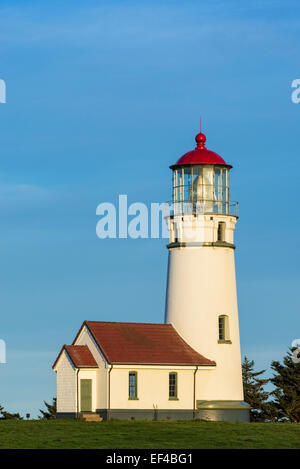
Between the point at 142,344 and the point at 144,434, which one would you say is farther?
the point at 142,344

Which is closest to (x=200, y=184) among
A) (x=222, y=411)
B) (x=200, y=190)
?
(x=200, y=190)

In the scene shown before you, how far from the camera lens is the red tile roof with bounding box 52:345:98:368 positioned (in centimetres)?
Answer: 5625

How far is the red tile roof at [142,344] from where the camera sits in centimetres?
Answer: 5626

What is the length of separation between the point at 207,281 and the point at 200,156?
6519 mm

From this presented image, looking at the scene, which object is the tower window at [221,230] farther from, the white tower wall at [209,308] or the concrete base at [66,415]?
the concrete base at [66,415]

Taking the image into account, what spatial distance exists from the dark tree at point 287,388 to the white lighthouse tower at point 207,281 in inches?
332

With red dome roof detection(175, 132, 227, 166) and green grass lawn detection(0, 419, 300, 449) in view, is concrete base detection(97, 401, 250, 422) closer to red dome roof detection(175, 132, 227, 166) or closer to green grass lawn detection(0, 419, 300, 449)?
green grass lawn detection(0, 419, 300, 449)

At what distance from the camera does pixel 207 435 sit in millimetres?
47125

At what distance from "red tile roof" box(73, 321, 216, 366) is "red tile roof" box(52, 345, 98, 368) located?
926 millimetres

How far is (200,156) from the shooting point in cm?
5988

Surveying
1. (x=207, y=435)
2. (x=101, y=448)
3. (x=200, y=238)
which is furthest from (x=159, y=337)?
(x=101, y=448)

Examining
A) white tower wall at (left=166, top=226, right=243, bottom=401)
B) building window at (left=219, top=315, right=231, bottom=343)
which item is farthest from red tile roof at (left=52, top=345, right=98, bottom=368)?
building window at (left=219, top=315, right=231, bottom=343)

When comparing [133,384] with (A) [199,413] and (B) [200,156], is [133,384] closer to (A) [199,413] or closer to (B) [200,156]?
(A) [199,413]

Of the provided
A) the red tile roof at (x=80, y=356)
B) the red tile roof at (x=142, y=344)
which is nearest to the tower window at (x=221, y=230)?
the red tile roof at (x=142, y=344)
